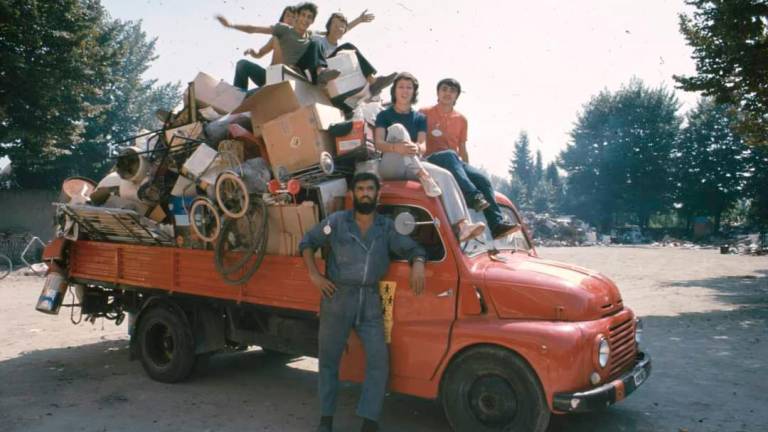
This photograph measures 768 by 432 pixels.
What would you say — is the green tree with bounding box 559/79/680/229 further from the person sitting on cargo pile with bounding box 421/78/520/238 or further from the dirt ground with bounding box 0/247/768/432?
the person sitting on cargo pile with bounding box 421/78/520/238

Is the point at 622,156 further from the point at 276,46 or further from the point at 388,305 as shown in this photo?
the point at 388,305

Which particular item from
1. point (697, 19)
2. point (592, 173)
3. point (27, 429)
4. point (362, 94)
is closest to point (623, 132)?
point (592, 173)

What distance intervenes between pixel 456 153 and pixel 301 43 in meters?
2.57

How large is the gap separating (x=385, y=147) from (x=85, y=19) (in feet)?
69.3

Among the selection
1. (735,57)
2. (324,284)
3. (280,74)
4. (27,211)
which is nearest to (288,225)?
(324,284)

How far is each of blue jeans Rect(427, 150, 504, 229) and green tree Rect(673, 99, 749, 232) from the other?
170 feet

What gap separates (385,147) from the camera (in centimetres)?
509

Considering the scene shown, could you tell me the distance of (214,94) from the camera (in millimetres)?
6762

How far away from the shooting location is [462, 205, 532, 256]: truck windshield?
4.78m

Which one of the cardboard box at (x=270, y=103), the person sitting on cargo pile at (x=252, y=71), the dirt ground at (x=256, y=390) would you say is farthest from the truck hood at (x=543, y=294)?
the person sitting on cargo pile at (x=252, y=71)

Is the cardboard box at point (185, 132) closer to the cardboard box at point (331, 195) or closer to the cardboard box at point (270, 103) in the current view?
the cardboard box at point (270, 103)

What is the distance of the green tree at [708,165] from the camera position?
49.2 meters

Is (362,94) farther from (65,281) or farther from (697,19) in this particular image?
(697,19)

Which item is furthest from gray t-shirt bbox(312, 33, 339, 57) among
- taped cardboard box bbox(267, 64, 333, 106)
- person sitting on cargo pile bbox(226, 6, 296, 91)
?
taped cardboard box bbox(267, 64, 333, 106)
